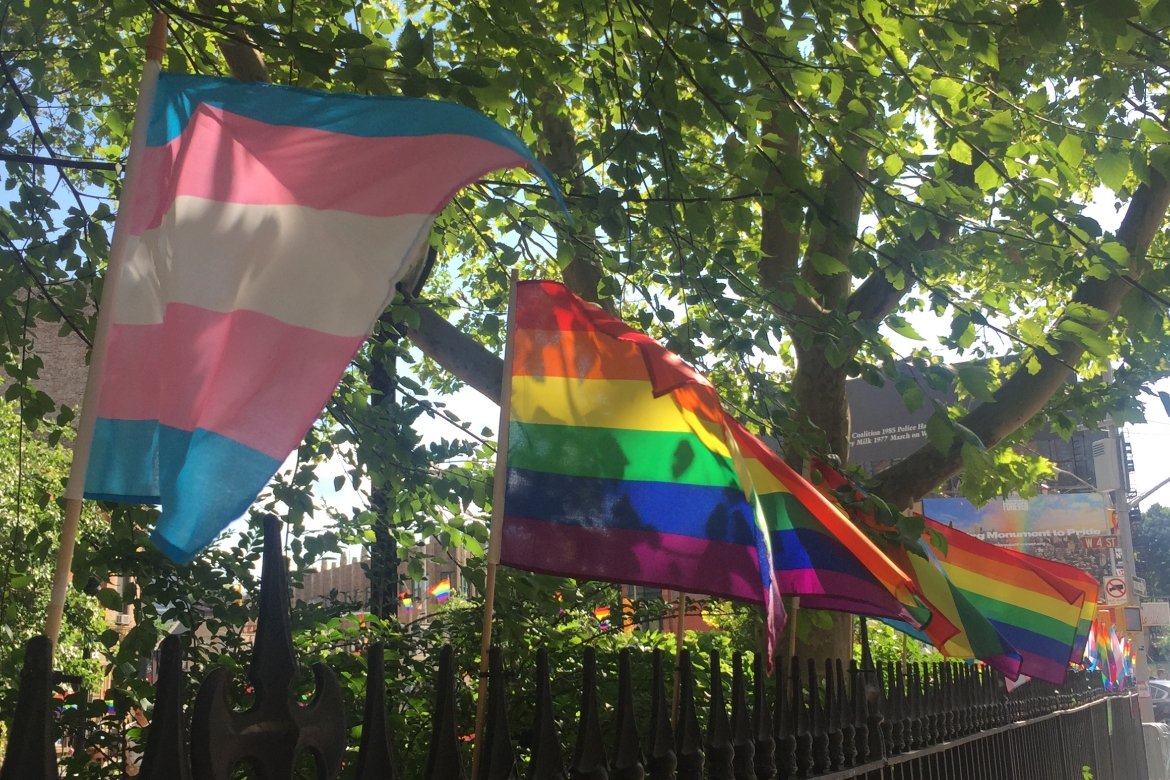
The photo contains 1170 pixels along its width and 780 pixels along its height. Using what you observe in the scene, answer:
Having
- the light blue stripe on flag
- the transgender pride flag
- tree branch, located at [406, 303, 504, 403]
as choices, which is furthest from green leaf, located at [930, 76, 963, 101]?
the light blue stripe on flag

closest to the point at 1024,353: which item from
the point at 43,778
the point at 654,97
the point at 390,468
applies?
the point at 654,97

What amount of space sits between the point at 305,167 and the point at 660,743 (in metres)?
1.73

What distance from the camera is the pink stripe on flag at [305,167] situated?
236cm

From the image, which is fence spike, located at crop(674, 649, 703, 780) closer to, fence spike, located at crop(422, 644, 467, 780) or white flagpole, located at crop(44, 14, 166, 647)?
A: fence spike, located at crop(422, 644, 467, 780)

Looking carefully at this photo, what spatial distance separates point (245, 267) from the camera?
89.6 inches

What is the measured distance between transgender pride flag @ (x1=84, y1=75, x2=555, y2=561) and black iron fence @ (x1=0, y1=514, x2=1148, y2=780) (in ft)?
0.84

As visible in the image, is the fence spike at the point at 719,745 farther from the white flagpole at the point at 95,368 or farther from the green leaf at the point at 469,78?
the green leaf at the point at 469,78

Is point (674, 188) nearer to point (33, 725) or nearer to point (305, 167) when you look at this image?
point (305, 167)

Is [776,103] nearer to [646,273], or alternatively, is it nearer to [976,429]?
[646,273]

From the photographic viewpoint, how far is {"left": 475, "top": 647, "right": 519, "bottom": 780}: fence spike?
2.40 meters

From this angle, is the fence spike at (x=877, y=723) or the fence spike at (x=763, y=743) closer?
the fence spike at (x=763, y=743)

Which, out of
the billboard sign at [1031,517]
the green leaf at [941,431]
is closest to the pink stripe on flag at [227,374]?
the green leaf at [941,431]

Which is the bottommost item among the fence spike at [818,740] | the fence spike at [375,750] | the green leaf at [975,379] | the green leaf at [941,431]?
the fence spike at [818,740]

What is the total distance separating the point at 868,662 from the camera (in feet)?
16.5
